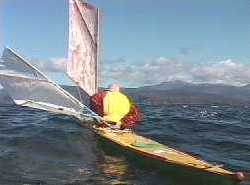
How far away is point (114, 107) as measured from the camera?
76.9ft

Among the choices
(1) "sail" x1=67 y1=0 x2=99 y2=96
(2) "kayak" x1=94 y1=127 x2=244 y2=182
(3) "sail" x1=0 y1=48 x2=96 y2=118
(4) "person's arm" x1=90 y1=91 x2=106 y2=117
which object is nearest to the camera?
(2) "kayak" x1=94 y1=127 x2=244 y2=182

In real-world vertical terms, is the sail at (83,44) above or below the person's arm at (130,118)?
above

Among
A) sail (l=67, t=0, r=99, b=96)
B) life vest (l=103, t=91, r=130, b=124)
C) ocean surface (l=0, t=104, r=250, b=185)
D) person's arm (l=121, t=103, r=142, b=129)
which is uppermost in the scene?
sail (l=67, t=0, r=99, b=96)

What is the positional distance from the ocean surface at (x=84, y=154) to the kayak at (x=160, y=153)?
509 mm

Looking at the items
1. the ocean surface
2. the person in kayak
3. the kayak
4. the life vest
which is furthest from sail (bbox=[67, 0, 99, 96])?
the kayak

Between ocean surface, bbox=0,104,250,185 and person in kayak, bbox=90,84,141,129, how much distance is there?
1.34 meters

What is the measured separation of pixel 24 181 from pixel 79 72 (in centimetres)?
1091

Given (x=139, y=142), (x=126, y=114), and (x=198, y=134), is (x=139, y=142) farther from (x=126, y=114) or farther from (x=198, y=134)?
(x=198, y=134)

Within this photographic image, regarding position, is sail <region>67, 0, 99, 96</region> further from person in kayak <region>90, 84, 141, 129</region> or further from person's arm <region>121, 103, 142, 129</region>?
person's arm <region>121, 103, 142, 129</region>

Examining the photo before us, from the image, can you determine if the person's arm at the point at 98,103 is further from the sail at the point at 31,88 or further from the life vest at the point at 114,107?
the sail at the point at 31,88

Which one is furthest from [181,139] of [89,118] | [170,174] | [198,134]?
[170,174]

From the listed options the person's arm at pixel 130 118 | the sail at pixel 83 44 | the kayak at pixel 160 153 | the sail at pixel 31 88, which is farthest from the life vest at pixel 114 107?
the sail at pixel 83 44

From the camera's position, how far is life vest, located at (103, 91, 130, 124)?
23391mm

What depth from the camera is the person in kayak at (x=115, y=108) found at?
23.4m
